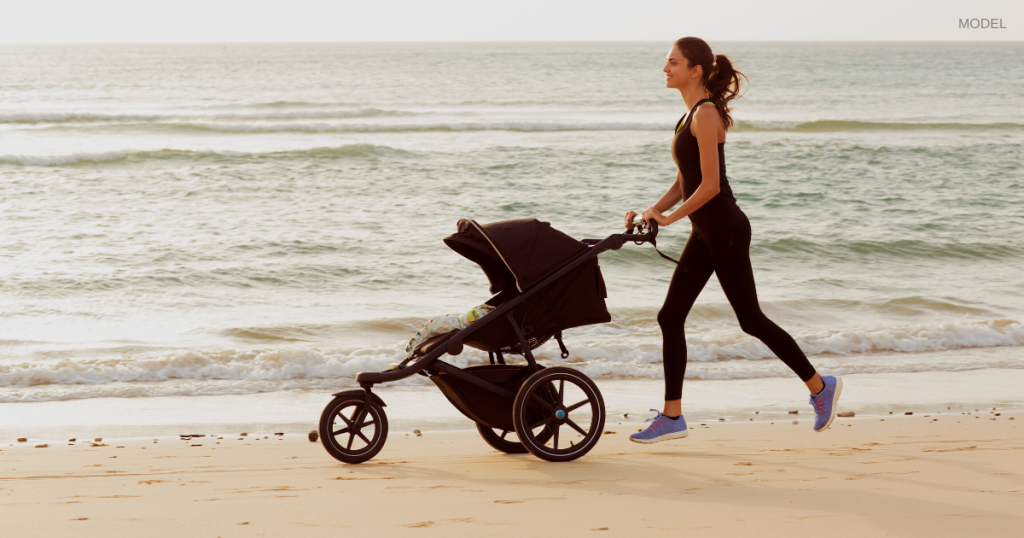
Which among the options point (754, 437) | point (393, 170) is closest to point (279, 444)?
point (754, 437)

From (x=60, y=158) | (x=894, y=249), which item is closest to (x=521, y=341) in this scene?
(x=894, y=249)

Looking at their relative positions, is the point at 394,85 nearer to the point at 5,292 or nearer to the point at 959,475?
the point at 5,292

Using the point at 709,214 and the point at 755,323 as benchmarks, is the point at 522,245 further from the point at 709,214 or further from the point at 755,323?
the point at 755,323

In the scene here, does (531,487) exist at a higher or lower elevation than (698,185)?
lower

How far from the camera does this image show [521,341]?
331cm

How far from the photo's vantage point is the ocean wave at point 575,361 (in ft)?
17.6

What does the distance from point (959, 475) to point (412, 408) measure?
2803 mm

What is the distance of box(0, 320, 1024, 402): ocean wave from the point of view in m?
5.36

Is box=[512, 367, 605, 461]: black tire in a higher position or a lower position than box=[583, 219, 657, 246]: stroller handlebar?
lower

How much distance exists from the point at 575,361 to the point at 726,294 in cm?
259

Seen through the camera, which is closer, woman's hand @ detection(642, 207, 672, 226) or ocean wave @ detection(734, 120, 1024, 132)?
woman's hand @ detection(642, 207, 672, 226)

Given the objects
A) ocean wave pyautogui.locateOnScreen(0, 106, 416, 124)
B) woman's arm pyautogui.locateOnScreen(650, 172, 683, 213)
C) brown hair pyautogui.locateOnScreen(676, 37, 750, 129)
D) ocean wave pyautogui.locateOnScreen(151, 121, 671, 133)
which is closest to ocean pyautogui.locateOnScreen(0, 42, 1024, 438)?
ocean wave pyautogui.locateOnScreen(151, 121, 671, 133)

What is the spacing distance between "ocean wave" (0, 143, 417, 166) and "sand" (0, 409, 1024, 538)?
14.0 metres

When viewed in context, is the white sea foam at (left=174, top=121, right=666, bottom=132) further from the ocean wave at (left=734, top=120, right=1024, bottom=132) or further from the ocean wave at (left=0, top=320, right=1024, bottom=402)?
the ocean wave at (left=0, top=320, right=1024, bottom=402)
